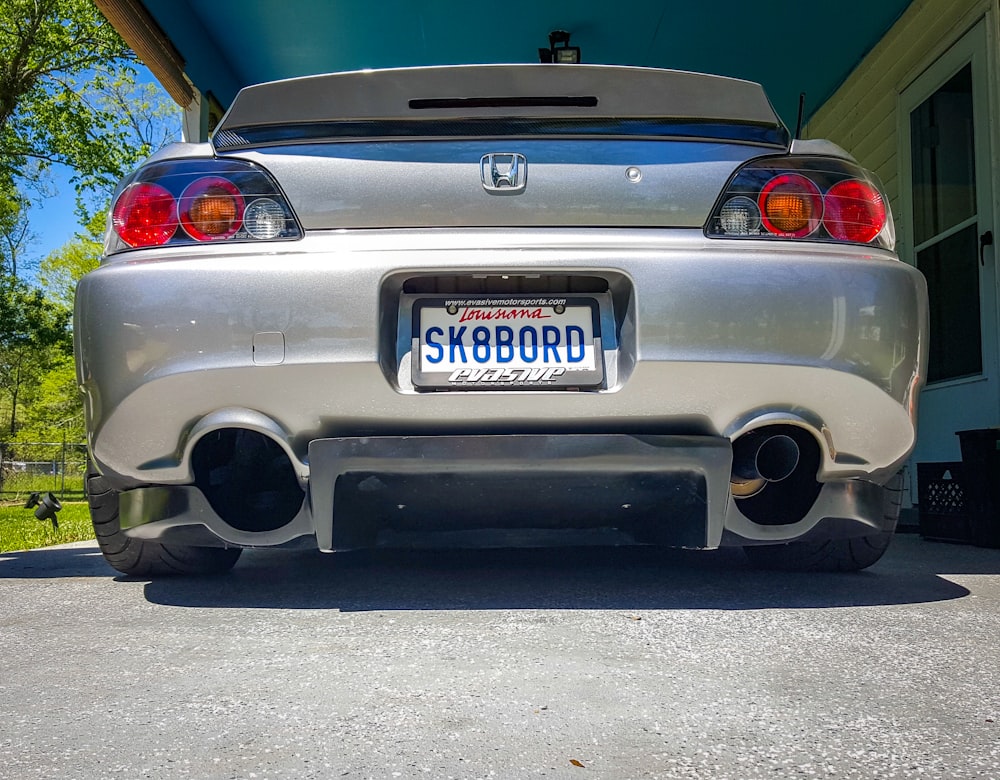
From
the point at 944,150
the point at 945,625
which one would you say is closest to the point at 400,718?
the point at 945,625

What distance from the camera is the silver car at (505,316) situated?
7.70 ft

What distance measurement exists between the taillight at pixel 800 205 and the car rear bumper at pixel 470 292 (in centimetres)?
7

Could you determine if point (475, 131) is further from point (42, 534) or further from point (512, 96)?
point (42, 534)

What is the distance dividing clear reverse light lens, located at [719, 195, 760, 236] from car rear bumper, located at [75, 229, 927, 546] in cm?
5

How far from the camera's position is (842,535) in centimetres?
258

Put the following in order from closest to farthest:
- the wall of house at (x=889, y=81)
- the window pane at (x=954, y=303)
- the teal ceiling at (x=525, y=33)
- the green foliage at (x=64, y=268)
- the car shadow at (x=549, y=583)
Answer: the car shadow at (x=549, y=583) → the window pane at (x=954, y=303) → the wall of house at (x=889, y=81) → the teal ceiling at (x=525, y=33) → the green foliage at (x=64, y=268)

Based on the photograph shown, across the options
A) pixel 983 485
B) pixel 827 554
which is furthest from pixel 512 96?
pixel 983 485

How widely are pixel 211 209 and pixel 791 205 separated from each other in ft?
4.74

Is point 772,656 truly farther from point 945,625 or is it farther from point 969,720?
point 945,625

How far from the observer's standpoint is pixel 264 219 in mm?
2439

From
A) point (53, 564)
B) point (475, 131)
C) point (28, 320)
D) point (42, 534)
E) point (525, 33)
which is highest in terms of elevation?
point (525, 33)

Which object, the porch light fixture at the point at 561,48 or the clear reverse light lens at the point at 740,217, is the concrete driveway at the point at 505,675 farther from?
the porch light fixture at the point at 561,48

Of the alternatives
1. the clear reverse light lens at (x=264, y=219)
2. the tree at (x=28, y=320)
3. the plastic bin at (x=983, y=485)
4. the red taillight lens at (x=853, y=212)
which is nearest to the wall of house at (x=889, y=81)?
the plastic bin at (x=983, y=485)

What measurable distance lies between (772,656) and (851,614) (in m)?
0.52
